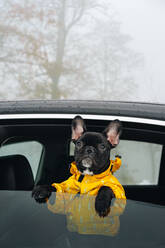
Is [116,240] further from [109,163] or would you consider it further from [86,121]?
[86,121]

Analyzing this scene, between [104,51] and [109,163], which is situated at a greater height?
[104,51]

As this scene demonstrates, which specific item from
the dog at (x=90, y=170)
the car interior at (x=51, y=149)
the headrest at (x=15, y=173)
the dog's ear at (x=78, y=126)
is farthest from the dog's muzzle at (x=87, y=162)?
the headrest at (x=15, y=173)

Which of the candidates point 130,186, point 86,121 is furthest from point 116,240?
point 130,186

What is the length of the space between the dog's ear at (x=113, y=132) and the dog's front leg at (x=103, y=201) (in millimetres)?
230

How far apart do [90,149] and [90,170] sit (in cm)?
11

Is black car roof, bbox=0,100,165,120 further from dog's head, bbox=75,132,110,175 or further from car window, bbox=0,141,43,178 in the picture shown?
car window, bbox=0,141,43,178

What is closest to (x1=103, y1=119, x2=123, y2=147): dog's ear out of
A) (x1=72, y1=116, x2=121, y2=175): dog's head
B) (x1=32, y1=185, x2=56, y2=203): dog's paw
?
(x1=72, y1=116, x2=121, y2=175): dog's head

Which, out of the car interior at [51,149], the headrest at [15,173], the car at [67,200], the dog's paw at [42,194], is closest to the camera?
the car at [67,200]

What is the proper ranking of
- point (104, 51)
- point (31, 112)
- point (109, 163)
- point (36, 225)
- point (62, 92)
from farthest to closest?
point (104, 51) → point (62, 92) → point (31, 112) → point (109, 163) → point (36, 225)

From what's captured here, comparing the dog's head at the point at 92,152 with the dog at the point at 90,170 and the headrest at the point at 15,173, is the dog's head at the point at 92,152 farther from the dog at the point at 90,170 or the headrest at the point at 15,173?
the headrest at the point at 15,173

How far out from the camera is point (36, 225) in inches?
54.7

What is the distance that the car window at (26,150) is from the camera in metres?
2.09

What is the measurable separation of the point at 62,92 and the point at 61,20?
321cm

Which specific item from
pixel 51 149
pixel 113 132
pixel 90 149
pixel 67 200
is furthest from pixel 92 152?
pixel 51 149
